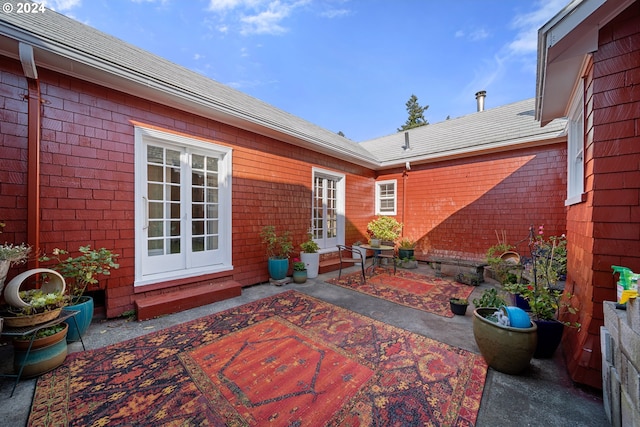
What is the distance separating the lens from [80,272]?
8.93 feet

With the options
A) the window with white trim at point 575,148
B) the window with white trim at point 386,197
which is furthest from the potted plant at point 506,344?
the window with white trim at point 386,197

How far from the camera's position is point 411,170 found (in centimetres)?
742

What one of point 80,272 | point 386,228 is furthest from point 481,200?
point 80,272

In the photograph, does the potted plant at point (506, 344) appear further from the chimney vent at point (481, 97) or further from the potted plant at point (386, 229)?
the chimney vent at point (481, 97)

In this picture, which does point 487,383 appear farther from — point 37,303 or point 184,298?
point 37,303

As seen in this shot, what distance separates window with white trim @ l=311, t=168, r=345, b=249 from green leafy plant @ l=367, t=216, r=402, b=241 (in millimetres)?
1187

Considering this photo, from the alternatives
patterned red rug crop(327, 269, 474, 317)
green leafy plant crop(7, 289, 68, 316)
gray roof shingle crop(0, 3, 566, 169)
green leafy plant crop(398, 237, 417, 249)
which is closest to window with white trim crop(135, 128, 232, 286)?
gray roof shingle crop(0, 3, 566, 169)

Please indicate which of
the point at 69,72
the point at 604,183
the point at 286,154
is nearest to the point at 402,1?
the point at 286,154

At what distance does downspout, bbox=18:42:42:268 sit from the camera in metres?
2.62

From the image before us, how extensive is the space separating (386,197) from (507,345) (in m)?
6.30

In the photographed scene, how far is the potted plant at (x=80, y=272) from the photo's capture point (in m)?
2.62

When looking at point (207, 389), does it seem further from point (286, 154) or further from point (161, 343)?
point (286, 154)

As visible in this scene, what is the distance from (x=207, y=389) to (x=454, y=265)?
5608 millimetres

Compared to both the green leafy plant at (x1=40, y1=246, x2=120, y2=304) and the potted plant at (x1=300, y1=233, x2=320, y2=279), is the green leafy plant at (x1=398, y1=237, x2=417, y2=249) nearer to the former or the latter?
the potted plant at (x1=300, y1=233, x2=320, y2=279)
